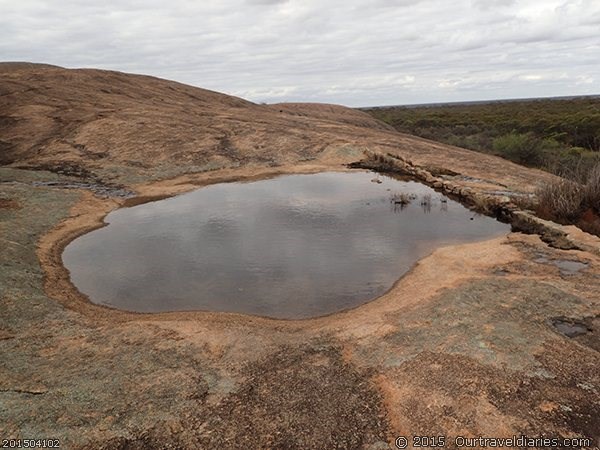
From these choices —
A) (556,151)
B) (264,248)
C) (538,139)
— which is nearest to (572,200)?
(264,248)

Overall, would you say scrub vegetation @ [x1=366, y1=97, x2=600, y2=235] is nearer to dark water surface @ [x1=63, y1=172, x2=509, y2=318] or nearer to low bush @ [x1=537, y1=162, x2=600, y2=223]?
low bush @ [x1=537, y1=162, x2=600, y2=223]

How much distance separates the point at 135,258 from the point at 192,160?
9.72 metres

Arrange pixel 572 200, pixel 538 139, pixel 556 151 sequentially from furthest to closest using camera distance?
pixel 538 139 → pixel 556 151 → pixel 572 200

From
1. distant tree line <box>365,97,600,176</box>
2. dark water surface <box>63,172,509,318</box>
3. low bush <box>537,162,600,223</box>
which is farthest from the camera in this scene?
distant tree line <box>365,97,600,176</box>

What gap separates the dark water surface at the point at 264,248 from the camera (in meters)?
7.94

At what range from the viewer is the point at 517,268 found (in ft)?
27.4

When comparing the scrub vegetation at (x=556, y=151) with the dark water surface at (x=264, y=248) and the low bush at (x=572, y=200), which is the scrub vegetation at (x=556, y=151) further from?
the dark water surface at (x=264, y=248)

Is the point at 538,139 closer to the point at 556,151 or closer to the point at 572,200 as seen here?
the point at 556,151

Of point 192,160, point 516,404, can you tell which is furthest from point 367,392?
point 192,160

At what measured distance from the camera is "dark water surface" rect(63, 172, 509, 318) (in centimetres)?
794

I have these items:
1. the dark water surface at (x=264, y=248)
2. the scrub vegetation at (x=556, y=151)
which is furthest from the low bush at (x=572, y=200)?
the dark water surface at (x=264, y=248)

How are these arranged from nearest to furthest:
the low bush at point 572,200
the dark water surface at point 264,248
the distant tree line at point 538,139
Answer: the dark water surface at point 264,248 < the low bush at point 572,200 < the distant tree line at point 538,139

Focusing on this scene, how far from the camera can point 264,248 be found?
10125 millimetres

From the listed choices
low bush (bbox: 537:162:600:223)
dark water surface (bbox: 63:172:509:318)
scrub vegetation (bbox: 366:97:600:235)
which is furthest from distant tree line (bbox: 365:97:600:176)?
dark water surface (bbox: 63:172:509:318)
